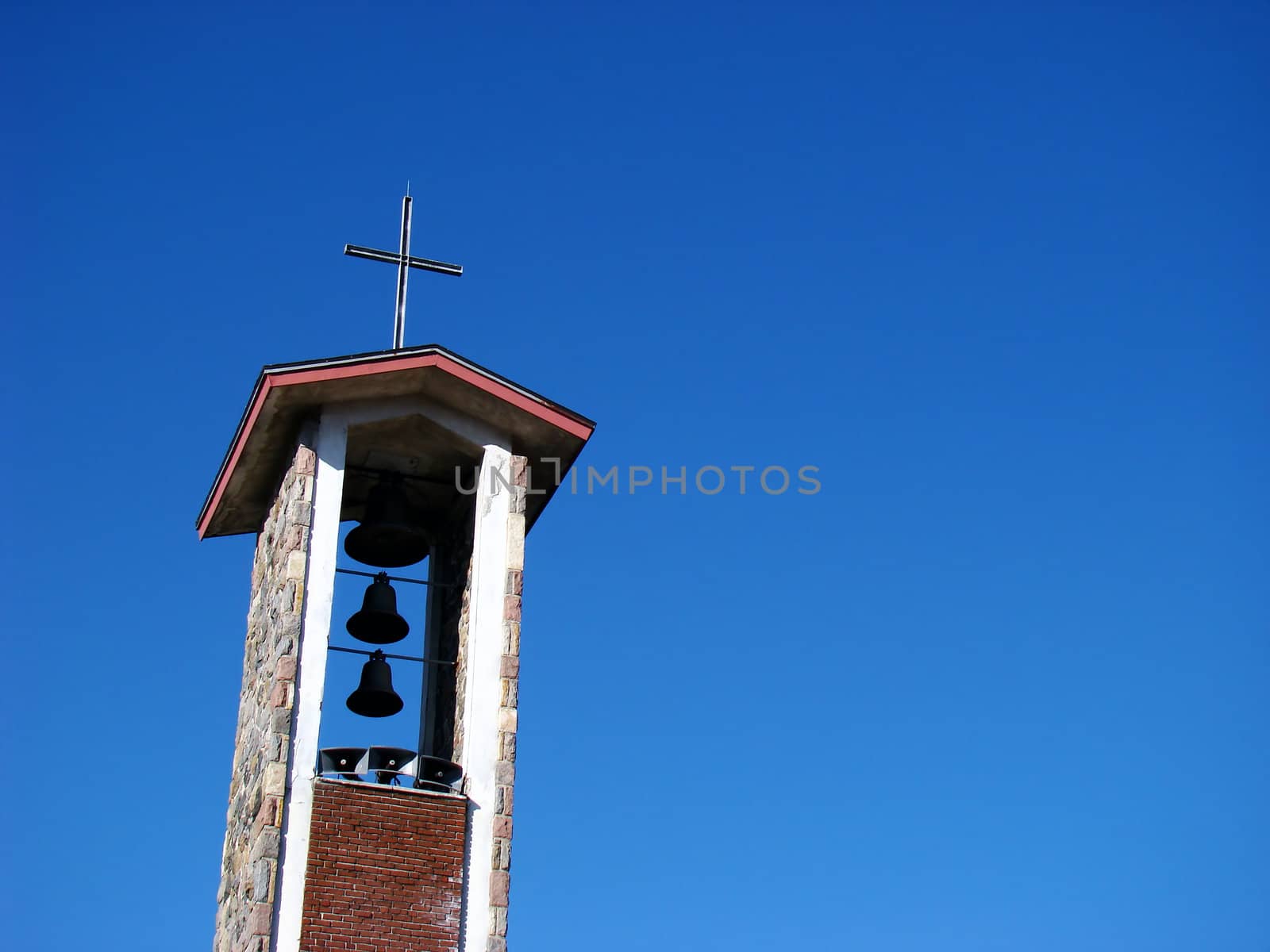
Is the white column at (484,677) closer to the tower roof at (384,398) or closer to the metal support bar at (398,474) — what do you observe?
the tower roof at (384,398)

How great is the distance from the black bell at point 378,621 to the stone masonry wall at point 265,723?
0.76m

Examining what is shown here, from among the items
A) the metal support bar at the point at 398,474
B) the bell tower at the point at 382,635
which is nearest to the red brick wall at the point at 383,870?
the bell tower at the point at 382,635

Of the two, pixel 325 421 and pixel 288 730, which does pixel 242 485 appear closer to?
pixel 325 421

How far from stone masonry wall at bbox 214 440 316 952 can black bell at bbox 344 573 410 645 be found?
2.48ft

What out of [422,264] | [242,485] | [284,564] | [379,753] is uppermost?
[422,264]

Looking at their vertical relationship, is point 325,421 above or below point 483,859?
above

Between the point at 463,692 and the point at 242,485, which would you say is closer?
the point at 463,692

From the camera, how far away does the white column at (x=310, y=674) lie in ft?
37.4

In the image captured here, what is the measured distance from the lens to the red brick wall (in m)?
11.4

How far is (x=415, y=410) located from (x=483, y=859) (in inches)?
139

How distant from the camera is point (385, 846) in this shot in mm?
11758

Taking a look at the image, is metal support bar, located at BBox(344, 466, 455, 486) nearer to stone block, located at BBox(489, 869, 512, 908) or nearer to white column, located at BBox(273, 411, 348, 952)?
white column, located at BBox(273, 411, 348, 952)


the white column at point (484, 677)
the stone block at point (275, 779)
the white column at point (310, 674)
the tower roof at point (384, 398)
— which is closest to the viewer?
the white column at point (310, 674)

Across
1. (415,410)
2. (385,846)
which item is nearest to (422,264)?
(415,410)
